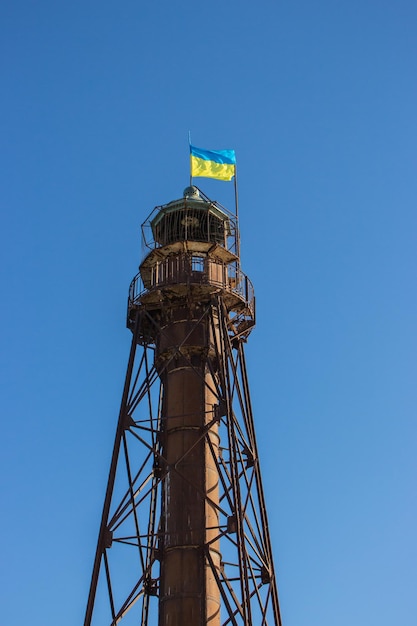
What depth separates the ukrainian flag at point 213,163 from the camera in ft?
129

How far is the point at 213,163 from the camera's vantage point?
1564 inches

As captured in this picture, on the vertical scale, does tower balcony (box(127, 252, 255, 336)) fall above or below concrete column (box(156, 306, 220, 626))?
above

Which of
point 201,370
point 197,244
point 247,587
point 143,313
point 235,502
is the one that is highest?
point 197,244

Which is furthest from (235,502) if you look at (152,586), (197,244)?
(197,244)

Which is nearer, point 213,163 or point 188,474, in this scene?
point 188,474

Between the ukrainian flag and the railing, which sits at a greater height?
the ukrainian flag

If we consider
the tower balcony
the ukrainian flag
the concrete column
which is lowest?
the concrete column

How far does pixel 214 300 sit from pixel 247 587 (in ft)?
37.4

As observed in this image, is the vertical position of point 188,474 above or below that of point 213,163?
below

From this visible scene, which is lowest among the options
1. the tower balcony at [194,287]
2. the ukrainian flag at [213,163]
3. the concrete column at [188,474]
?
the concrete column at [188,474]

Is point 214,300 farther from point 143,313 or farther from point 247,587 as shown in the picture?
point 247,587

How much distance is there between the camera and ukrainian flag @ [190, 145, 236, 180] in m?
39.4

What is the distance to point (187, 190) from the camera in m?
40.0

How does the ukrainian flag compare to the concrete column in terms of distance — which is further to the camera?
the ukrainian flag
